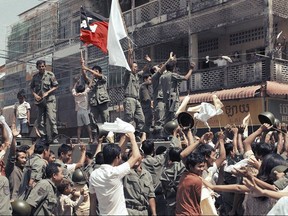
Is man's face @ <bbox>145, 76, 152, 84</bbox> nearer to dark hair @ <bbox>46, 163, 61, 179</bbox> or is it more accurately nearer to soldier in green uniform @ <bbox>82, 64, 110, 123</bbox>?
soldier in green uniform @ <bbox>82, 64, 110, 123</bbox>

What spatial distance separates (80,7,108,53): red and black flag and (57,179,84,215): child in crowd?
667 cm

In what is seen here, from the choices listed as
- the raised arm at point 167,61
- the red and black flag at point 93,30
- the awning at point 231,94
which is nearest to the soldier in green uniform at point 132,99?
the raised arm at point 167,61

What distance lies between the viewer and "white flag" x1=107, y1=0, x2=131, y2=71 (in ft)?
35.3

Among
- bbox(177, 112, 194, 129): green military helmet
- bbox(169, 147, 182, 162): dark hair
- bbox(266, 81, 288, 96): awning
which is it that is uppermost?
bbox(266, 81, 288, 96): awning

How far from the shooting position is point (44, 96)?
10242mm

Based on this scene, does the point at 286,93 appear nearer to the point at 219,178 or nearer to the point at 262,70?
the point at 262,70

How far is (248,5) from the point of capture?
1811 centimetres

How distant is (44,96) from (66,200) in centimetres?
443

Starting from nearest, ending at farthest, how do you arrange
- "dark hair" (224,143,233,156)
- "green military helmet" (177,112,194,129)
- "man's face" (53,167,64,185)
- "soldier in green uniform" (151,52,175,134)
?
1. "man's face" (53,167,64,185)
2. "dark hair" (224,143,233,156)
3. "green military helmet" (177,112,194,129)
4. "soldier in green uniform" (151,52,175,134)

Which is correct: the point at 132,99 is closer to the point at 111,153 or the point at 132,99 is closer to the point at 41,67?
the point at 41,67

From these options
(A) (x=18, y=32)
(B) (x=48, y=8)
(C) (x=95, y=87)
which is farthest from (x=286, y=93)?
(A) (x=18, y=32)

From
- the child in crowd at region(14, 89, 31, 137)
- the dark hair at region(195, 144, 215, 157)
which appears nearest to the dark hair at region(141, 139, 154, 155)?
the dark hair at region(195, 144, 215, 157)

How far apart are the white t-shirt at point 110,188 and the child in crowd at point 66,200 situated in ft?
2.75

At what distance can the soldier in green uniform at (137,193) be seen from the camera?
19.2 ft
